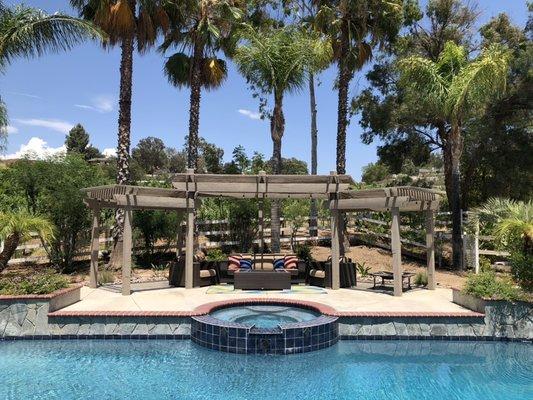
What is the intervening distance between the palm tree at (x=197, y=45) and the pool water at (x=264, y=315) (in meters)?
8.30

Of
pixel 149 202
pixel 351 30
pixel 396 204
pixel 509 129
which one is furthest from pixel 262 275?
pixel 509 129

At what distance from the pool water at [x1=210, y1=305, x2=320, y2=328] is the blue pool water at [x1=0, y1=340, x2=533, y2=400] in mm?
1153

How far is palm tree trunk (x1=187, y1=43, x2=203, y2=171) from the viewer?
17.3 m

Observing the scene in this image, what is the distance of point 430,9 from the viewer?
67.6 ft

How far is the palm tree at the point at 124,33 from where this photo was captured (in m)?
14.9

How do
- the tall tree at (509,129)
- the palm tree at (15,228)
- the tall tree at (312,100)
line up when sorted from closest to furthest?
the palm tree at (15,228), the tall tree at (509,129), the tall tree at (312,100)

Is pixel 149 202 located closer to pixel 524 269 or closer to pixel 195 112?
pixel 195 112

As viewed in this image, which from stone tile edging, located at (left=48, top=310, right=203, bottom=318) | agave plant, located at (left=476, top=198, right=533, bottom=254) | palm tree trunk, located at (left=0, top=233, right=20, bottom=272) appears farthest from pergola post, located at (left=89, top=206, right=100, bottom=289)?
agave plant, located at (left=476, top=198, right=533, bottom=254)

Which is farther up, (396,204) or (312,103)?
(312,103)

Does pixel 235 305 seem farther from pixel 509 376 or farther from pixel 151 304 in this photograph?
pixel 509 376

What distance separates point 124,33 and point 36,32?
4.07 meters

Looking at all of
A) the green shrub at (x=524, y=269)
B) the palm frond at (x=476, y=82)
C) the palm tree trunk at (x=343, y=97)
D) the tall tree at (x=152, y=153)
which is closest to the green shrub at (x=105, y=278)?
the palm tree trunk at (x=343, y=97)

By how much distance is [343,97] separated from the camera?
18.2 meters

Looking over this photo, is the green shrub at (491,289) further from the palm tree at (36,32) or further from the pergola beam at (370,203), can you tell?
the palm tree at (36,32)
